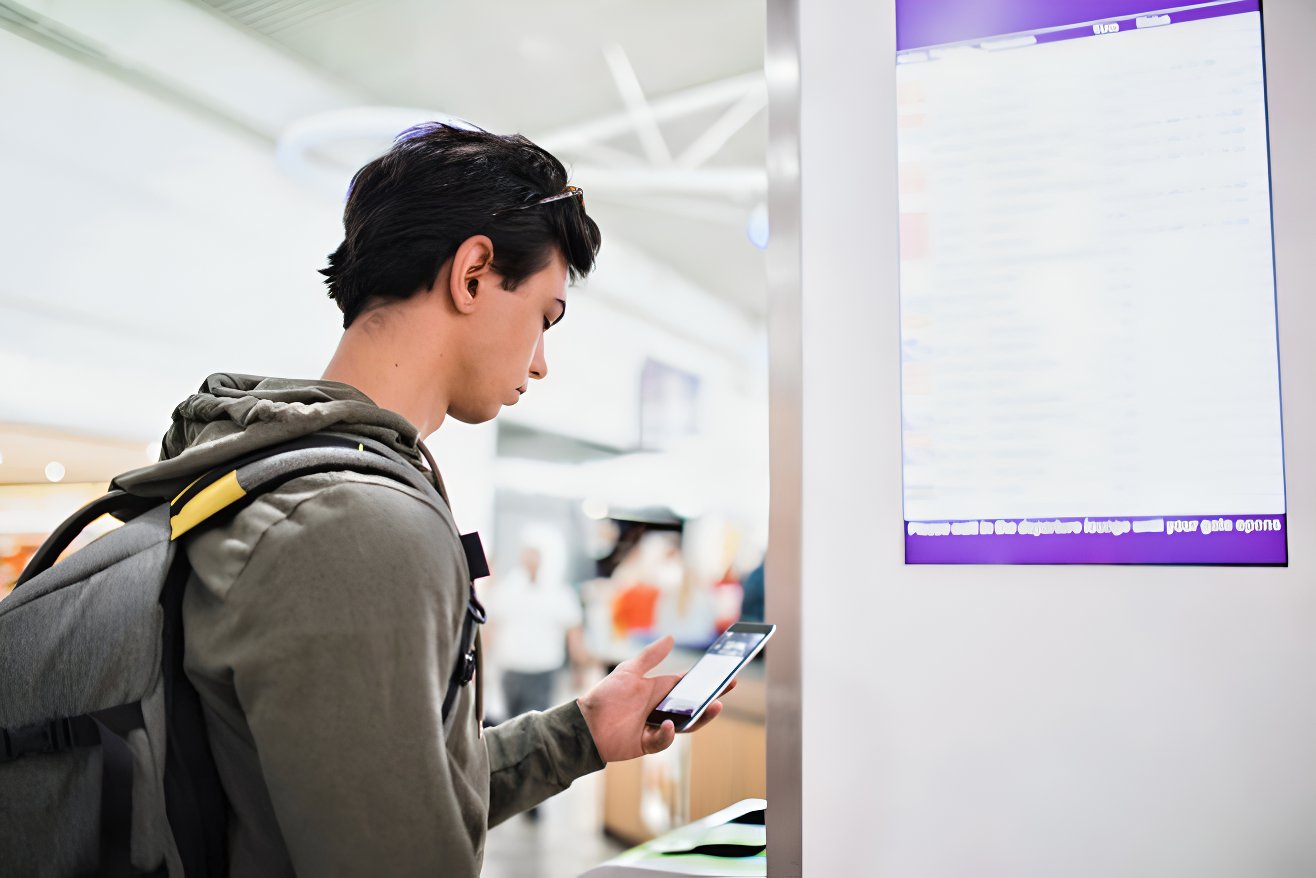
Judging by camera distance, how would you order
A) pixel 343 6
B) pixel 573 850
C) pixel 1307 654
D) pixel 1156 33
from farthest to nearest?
pixel 573 850, pixel 343 6, pixel 1156 33, pixel 1307 654

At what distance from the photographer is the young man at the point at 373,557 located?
661 millimetres

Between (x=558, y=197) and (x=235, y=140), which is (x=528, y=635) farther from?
(x=558, y=197)

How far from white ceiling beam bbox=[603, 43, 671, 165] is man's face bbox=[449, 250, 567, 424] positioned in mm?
3988

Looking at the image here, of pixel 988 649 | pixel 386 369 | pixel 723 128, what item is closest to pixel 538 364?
pixel 386 369

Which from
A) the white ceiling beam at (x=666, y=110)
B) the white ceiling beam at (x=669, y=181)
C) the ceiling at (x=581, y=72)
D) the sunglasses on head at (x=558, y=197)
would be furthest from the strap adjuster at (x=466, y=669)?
the white ceiling beam at (x=669, y=181)

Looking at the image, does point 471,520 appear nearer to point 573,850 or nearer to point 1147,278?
point 573,850

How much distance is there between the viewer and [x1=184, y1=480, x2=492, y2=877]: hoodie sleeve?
25.9 inches

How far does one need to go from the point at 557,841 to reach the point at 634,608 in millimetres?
2663

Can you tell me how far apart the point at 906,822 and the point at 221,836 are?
2.80ft

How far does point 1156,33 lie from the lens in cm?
123

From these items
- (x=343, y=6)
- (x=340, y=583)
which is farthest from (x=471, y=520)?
(x=340, y=583)

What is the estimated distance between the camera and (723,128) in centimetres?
557

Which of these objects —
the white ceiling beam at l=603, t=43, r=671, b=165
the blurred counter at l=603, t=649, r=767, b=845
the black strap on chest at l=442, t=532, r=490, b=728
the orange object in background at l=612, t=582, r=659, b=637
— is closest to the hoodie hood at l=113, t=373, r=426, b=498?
the black strap on chest at l=442, t=532, r=490, b=728

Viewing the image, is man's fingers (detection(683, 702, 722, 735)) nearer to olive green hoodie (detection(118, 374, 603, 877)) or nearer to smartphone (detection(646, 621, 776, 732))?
smartphone (detection(646, 621, 776, 732))
